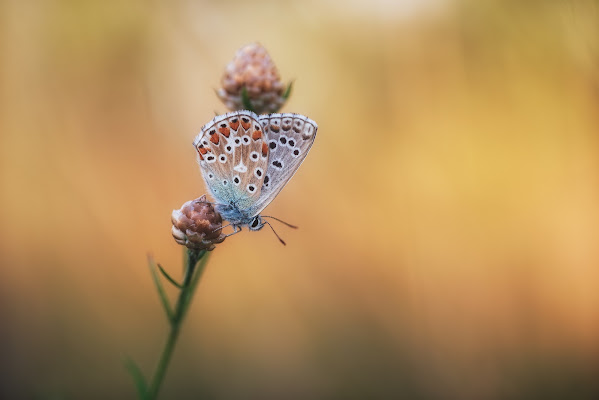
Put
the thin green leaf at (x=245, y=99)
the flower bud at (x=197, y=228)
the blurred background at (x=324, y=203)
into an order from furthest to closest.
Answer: the blurred background at (x=324, y=203) < the thin green leaf at (x=245, y=99) < the flower bud at (x=197, y=228)

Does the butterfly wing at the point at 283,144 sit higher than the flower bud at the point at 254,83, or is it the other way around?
the flower bud at the point at 254,83

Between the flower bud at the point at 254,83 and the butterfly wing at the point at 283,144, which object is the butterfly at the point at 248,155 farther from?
the flower bud at the point at 254,83

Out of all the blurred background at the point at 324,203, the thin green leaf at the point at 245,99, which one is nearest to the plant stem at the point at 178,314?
the thin green leaf at the point at 245,99

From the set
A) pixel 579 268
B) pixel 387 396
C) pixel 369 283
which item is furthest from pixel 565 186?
pixel 387 396

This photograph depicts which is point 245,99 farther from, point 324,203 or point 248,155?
point 324,203

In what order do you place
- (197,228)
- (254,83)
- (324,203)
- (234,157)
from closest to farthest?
(197,228) → (234,157) → (254,83) → (324,203)

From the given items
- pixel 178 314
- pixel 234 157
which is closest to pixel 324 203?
pixel 234 157

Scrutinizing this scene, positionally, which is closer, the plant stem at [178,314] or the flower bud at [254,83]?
the plant stem at [178,314]
